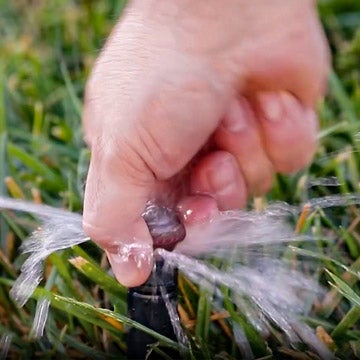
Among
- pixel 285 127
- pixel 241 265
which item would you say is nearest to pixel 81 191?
pixel 241 265

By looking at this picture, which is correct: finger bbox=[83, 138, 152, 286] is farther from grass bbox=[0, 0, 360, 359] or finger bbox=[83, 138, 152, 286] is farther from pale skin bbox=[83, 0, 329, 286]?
grass bbox=[0, 0, 360, 359]

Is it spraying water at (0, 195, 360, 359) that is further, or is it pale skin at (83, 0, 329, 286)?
spraying water at (0, 195, 360, 359)

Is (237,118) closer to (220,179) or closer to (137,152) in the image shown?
(220,179)

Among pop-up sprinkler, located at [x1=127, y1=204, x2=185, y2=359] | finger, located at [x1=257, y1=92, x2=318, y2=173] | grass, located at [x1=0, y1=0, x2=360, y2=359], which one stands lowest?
grass, located at [x1=0, y1=0, x2=360, y2=359]

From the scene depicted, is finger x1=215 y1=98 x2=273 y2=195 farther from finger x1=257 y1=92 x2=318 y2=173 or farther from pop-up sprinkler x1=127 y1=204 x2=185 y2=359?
pop-up sprinkler x1=127 y1=204 x2=185 y2=359

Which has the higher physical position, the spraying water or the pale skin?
the pale skin

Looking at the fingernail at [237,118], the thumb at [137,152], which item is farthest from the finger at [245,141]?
the thumb at [137,152]

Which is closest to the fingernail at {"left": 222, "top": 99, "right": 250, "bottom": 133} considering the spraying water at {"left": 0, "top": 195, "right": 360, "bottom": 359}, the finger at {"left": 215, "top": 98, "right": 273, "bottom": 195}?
the finger at {"left": 215, "top": 98, "right": 273, "bottom": 195}

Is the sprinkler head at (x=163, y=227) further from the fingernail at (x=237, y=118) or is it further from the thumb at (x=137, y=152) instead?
the fingernail at (x=237, y=118)
